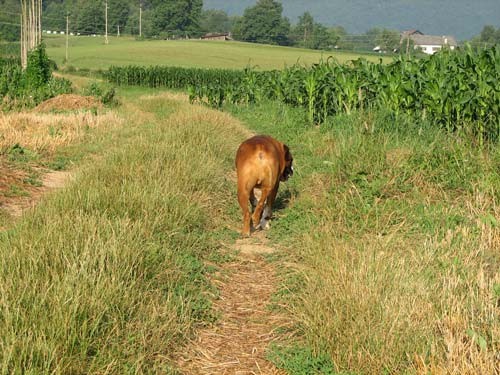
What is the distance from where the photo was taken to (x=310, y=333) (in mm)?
4344

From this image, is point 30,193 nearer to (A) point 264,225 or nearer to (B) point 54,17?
(A) point 264,225

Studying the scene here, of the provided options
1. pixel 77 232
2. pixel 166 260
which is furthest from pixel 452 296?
pixel 77 232

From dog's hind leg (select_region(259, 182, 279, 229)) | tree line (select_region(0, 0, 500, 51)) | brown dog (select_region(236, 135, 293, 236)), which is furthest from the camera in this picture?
tree line (select_region(0, 0, 500, 51))

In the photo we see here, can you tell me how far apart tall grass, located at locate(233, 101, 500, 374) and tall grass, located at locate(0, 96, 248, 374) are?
3.09 feet

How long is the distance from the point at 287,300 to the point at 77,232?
6.32ft

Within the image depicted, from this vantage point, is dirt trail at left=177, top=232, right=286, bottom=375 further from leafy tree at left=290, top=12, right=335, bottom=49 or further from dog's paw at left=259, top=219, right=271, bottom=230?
leafy tree at left=290, top=12, right=335, bottom=49

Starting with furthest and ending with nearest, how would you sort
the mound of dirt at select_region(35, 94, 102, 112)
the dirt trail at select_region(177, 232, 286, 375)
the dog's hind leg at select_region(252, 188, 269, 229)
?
the mound of dirt at select_region(35, 94, 102, 112), the dog's hind leg at select_region(252, 188, 269, 229), the dirt trail at select_region(177, 232, 286, 375)

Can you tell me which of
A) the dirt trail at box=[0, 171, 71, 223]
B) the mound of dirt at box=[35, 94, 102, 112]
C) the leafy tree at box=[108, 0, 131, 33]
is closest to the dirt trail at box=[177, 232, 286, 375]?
the dirt trail at box=[0, 171, 71, 223]

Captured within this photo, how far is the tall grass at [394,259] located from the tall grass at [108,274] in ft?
3.09

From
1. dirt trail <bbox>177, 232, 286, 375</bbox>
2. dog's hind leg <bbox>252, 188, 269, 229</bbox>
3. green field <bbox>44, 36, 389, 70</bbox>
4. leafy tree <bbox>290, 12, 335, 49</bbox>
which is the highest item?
leafy tree <bbox>290, 12, 335, 49</bbox>

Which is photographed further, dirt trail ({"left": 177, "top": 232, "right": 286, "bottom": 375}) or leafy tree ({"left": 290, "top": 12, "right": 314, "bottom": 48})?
leafy tree ({"left": 290, "top": 12, "right": 314, "bottom": 48})

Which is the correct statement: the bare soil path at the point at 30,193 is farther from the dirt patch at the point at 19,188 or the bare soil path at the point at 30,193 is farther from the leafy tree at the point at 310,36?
the leafy tree at the point at 310,36

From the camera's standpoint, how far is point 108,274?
4266mm

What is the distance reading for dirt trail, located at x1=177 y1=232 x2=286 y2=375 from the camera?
4.29 meters
